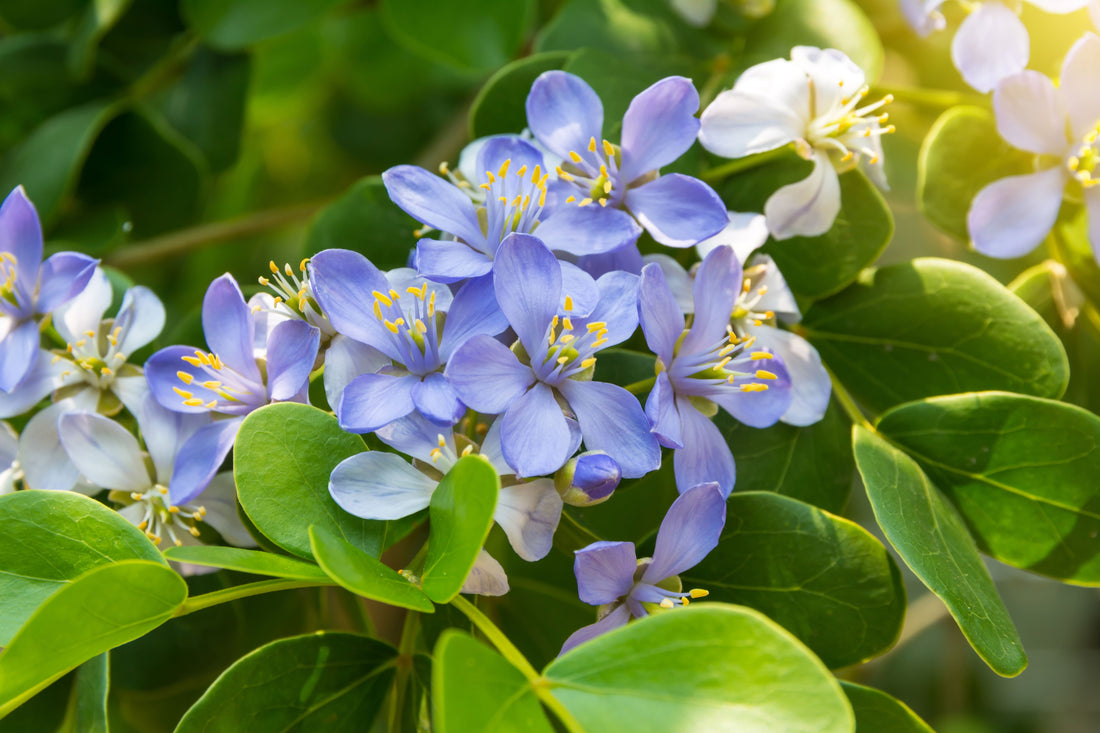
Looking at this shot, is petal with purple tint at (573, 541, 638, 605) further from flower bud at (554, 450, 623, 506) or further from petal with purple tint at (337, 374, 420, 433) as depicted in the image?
petal with purple tint at (337, 374, 420, 433)

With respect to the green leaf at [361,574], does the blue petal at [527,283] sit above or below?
above

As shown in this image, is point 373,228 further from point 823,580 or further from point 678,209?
point 823,580

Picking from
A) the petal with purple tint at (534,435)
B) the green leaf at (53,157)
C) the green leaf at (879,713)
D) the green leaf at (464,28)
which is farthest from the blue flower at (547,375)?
the green leaf at (53,157)

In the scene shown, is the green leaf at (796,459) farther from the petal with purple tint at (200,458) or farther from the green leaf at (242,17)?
the green leaf at (242,17)

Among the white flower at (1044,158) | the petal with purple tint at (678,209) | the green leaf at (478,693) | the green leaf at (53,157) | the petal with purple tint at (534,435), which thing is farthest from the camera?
the green leaf at (53,157)

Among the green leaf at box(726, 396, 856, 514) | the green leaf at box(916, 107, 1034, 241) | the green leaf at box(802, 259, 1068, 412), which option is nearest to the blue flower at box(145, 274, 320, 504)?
the green leaf at box(726, 396, 856, 514)

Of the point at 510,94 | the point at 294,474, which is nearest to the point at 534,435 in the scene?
the point at 294,474
